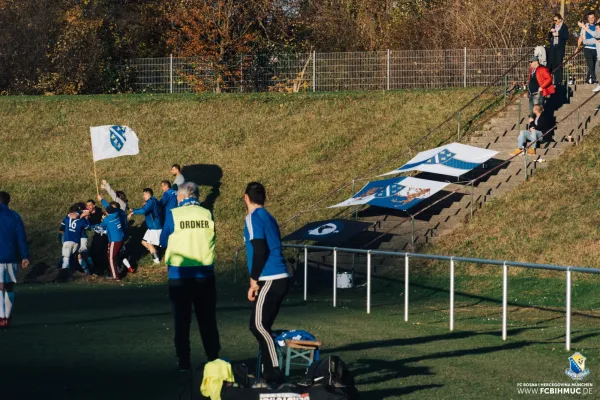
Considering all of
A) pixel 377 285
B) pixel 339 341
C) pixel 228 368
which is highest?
pixel 228 368

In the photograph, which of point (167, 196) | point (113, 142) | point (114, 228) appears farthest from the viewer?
point (113, 142)

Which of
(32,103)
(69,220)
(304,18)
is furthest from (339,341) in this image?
(304,18)

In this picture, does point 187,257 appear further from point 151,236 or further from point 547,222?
point 151,236

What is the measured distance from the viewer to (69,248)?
26.6 metres

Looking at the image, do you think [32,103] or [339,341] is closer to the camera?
[339,341]

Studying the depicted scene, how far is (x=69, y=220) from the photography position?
1052 inches

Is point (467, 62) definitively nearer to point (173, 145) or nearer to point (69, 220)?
point (173, 145)

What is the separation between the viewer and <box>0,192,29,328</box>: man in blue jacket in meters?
15.3

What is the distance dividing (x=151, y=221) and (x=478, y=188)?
8.22 metres

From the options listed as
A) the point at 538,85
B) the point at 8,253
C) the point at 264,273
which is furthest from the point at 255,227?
the point at 538,85

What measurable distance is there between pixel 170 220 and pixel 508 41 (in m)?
34.7

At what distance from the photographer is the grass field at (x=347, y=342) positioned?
10.9 m

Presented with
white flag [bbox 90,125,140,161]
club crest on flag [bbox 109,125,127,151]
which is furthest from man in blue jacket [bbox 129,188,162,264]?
club crest on flag [bbox 109,125,127,151]

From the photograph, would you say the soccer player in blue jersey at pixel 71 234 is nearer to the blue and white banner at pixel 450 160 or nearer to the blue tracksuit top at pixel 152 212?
the blue tracksuit top at pixel 152 212
